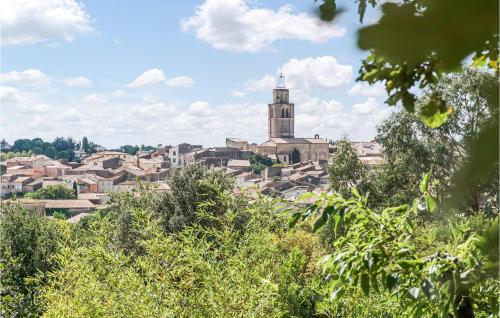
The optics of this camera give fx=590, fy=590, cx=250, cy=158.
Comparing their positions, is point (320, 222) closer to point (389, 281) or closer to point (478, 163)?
point (389, 281)

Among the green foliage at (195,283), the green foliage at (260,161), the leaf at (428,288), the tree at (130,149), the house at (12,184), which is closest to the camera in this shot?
the leaf at (428,288)

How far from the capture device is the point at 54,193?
Result: 169 ft

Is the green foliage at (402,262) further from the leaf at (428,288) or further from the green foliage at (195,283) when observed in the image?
the green foliage at (195,283)

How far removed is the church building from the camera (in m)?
79.5

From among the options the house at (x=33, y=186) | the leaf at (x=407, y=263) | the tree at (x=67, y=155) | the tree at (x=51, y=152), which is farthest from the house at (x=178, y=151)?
the leaf at (x=407, y=263)

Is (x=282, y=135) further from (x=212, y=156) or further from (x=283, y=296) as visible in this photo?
(x=283, y=296)

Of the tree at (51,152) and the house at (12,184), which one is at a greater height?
the tree at (51,152)

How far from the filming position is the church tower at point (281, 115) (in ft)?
284

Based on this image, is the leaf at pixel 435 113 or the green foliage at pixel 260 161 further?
the green foliage at pixel 260 161

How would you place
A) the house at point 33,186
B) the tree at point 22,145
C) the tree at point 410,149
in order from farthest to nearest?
the tree at point 22,145
the house at point 33,186
the tree at point 410,149

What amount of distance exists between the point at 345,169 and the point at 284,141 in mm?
64560

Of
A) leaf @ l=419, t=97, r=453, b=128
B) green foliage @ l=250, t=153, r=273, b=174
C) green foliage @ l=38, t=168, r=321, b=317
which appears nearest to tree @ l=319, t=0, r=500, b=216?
leaf @ l=419, t=97, r=453, b=128

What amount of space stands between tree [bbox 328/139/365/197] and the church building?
61.8 meters

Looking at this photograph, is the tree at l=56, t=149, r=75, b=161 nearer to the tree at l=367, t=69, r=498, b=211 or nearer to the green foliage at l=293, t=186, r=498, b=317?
the tree at l=367, t=69, r=498, b=211
